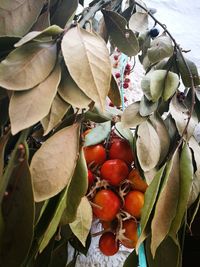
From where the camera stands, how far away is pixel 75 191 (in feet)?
1.41

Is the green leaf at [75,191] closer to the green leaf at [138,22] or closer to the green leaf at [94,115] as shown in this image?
the green leaf at [94,115]

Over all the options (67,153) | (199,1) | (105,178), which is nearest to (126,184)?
(105,178)

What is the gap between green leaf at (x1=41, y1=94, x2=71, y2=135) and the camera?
16.5 inches

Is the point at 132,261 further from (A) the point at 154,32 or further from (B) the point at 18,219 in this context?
(A) the point at 154,32

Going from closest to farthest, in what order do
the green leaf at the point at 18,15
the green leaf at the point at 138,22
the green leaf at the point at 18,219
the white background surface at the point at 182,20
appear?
the green leaf at the point at 18,219, the green leaf at the point at 18,15, the green leaf at the point at 138,22, the white background surface at the point at 182,20

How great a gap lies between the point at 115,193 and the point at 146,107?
15cm

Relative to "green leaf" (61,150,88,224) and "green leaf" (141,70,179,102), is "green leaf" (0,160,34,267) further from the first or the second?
"green leaf" (141,70,179,102)

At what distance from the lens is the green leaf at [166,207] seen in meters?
0.46

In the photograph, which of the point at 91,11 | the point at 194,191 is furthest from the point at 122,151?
the point at 91,11

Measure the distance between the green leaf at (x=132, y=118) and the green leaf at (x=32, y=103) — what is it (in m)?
0.16

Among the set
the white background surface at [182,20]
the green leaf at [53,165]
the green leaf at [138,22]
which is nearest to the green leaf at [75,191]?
the green leaf at [53,165]

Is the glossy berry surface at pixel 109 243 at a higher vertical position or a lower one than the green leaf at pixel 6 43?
lower

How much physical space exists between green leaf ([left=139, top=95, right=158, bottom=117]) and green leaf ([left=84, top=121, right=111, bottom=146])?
0.08 m

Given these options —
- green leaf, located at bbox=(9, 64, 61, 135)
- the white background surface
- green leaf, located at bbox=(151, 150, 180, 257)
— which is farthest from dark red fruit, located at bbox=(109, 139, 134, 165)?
the white background surface
